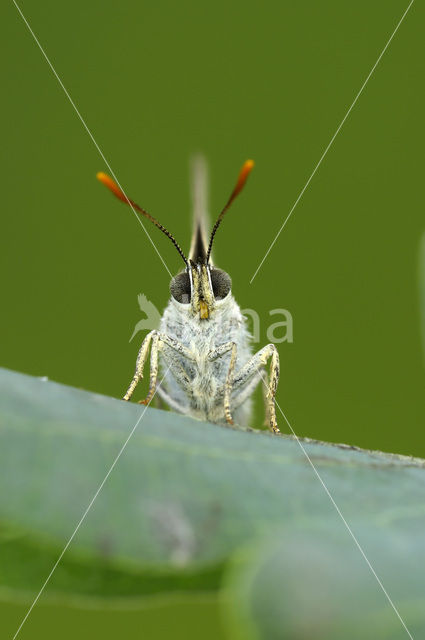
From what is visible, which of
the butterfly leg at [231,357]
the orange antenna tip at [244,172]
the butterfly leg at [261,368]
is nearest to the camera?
the orange antenna tip at [244,172]

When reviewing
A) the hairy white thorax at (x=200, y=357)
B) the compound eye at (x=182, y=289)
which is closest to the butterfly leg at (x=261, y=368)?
the hairy white thorax at (x=200, y=357)

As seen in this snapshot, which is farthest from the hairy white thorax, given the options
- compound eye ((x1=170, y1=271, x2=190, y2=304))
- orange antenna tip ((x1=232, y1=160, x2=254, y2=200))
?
orange antenna tip ((x1=232, y1=160, x2=254, y2=200))

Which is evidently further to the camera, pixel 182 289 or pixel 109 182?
pixel 182 289

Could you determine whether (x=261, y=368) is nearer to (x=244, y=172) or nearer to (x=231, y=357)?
(x=231, y=357)

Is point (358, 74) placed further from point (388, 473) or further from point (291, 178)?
point (388, 473)

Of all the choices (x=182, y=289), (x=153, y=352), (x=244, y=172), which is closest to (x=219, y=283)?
(x=182, y=289)

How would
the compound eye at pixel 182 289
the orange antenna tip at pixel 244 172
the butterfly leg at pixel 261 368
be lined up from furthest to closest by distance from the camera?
the compound eye at pixel 182 289, the butterfly leg at pixel 261 368, the orange antenna tip at pixel 244 172

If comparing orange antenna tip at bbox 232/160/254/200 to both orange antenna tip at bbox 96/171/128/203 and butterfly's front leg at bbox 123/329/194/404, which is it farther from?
butterfly's front leg at bbox 123/329/194/404

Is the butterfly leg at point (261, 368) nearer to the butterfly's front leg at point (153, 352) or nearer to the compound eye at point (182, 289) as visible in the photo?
the butterfly's front leg at point (153, 352)

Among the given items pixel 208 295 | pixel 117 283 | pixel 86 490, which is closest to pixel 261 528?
pixel 86 490
